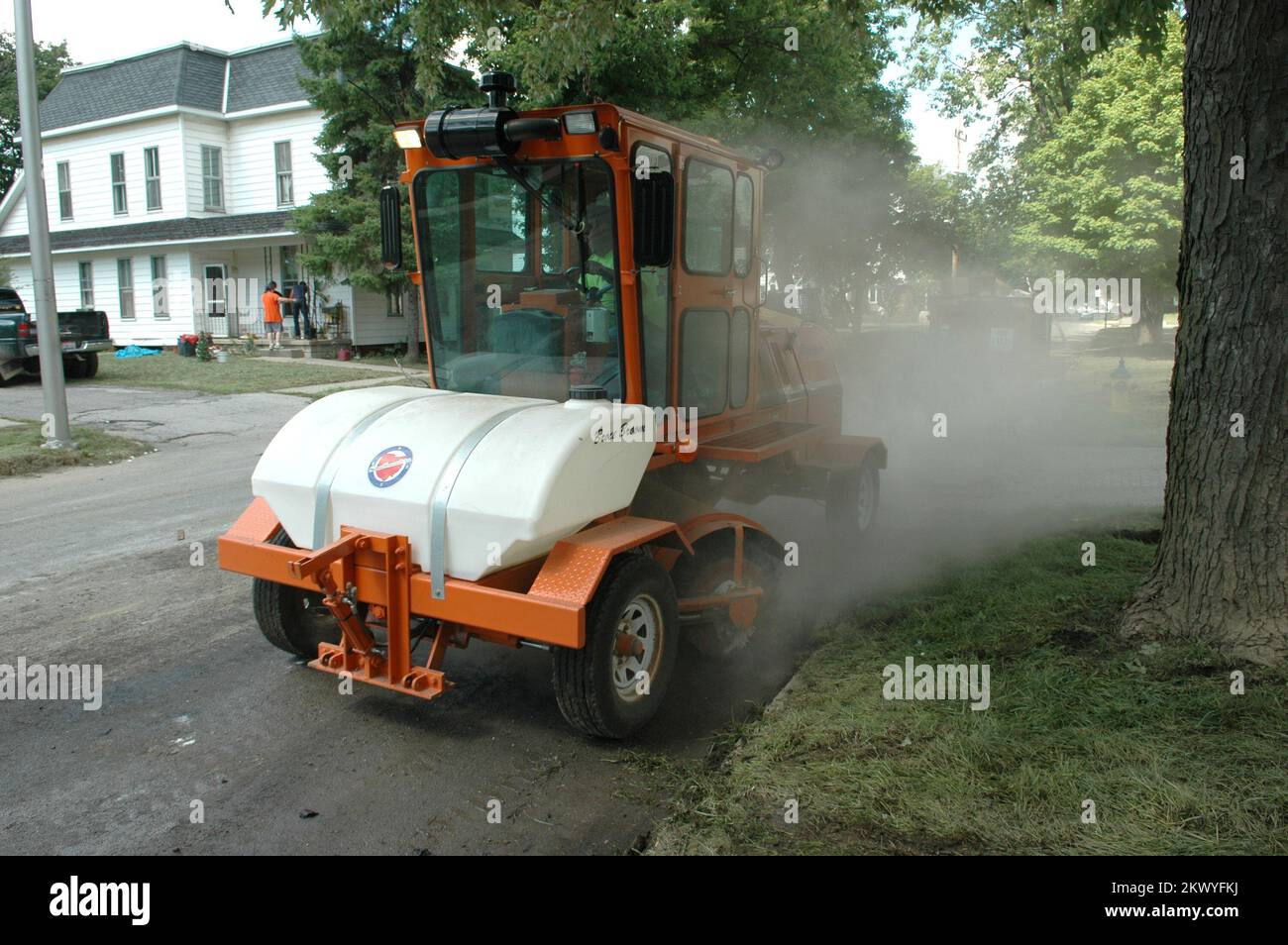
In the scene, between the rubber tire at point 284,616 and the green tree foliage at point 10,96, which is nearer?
the rubber tire at point 284,616

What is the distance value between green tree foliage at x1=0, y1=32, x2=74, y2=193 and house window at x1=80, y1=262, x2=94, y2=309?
15044 mm

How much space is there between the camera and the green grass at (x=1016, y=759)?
3.51 meters

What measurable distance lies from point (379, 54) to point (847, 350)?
12286 mm

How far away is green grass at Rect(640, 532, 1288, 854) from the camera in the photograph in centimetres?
351

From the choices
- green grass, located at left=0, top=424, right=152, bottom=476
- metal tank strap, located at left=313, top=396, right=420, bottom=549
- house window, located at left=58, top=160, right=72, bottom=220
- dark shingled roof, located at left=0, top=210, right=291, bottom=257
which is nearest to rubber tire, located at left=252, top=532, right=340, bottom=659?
metal tank strap, located at left=313, top=396, right=420, bottom=549

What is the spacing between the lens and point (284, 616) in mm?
5254

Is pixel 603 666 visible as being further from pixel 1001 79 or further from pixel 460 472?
pixel 1001 79

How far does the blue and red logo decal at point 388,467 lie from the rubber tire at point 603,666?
3.34 ft

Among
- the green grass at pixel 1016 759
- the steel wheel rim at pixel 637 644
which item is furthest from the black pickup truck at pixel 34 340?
the green grass at pixel 1016 759

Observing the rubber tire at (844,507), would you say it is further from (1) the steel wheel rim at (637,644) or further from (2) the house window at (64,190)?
(2) the house window at (64,190)

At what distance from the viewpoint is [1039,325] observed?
86.0 ft

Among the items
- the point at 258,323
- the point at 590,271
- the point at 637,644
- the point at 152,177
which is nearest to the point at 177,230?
the point at 152,177
